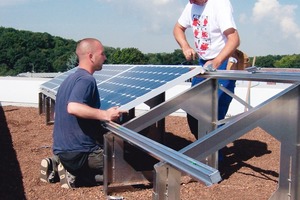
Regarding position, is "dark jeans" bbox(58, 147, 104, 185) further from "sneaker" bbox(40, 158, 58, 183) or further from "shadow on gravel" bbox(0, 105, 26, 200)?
"shadow on gravel" bbox(0, 105, 26, 200)

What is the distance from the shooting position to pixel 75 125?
4965 mm

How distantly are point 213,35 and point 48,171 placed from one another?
248 centimetres

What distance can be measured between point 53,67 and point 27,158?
56329 mm

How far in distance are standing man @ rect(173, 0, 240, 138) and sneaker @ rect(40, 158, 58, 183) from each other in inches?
80.6

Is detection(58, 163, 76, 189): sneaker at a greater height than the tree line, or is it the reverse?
detection(58, 163, 76, 189): sneaker

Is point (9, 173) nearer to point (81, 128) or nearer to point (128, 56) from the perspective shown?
point (81, 128)

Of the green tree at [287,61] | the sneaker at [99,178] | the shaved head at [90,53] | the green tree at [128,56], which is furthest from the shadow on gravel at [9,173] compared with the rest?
the green tree at [128,56]

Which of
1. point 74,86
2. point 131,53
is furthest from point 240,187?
point 131,53

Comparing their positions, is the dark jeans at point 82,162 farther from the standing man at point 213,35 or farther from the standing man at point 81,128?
the standing man at point 213,35

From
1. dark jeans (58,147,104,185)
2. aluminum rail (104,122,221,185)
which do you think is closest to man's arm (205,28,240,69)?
dark jeans (58,147,104,185)

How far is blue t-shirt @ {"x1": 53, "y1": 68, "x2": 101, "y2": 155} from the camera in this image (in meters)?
4.86

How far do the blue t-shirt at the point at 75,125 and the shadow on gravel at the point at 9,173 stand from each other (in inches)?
23.8

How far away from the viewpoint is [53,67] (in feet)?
203

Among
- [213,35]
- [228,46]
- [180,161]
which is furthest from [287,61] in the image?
[180,161]
